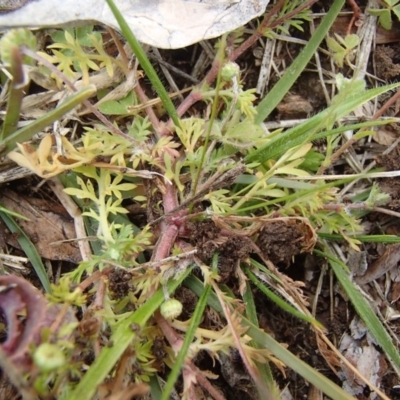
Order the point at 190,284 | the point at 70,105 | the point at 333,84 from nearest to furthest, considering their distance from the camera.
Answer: the point at 70,105, the point at 190,284, the point at 333,84

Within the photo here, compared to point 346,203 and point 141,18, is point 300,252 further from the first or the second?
point 141,18

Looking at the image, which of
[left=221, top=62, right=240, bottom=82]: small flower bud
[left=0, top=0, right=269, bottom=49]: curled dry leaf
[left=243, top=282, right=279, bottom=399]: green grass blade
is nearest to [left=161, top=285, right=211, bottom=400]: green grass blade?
[left=243, top=282, right=279, bottom=399]: green grass blade

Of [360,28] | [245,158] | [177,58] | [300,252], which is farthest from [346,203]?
[177,58]

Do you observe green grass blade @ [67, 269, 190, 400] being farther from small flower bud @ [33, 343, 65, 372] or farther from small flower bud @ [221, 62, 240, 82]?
small flower bud @ [221, 62, 240, 82]

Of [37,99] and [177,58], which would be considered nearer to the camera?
[37,99]

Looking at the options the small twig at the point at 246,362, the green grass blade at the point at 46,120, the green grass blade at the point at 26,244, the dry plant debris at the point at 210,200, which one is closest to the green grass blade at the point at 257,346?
the dry plant debris at the point at 210,200
